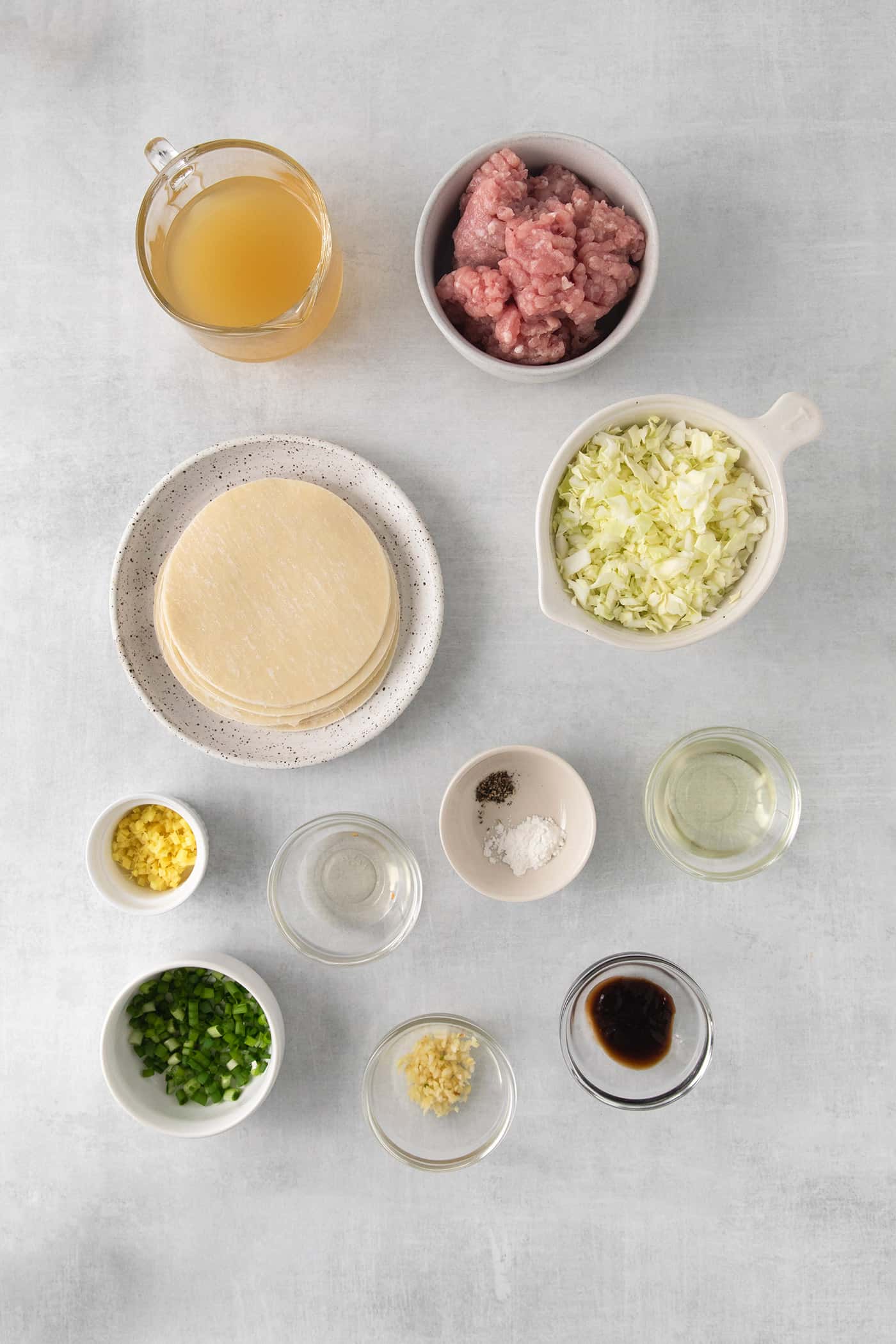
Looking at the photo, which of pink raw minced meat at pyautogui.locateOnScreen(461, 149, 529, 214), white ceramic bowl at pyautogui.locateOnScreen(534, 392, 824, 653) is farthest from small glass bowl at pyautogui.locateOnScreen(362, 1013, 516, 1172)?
pink raw minced meat at pyautogui.locateOnScreen(461, 149, 529, 214)

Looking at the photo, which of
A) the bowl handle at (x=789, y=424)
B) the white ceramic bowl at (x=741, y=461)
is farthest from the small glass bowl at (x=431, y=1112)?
the bowl handle at (x=789, y=424)

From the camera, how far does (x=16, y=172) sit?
1701 mm

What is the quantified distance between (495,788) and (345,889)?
344 millimetres

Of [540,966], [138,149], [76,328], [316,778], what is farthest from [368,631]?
[138,149]

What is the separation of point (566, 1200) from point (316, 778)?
916 mm

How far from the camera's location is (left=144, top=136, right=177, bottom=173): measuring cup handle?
149 centimetres

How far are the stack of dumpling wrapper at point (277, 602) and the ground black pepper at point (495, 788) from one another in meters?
0.31

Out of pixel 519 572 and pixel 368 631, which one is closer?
pixel 368 631

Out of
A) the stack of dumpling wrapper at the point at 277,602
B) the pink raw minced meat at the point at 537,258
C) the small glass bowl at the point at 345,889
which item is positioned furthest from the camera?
the small glass bowl at the point at 345,889

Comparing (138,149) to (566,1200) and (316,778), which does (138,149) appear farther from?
(566,1200)

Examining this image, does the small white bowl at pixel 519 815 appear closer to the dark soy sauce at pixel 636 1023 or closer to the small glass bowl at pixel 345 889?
the small glass bowl at pixel 345 889

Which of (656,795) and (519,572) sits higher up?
(519,572)

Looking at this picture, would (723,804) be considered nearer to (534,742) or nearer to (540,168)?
(534,742)

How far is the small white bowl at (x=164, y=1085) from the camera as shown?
5.05ft
